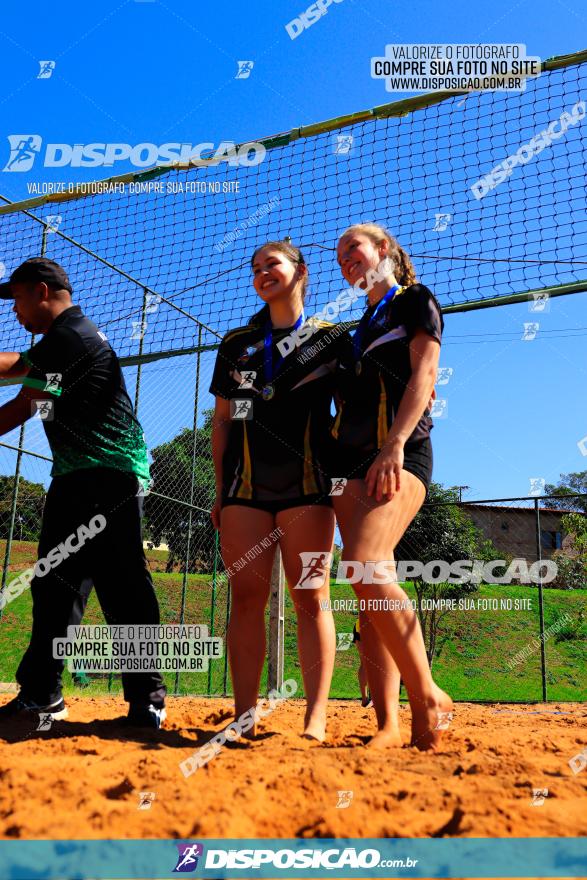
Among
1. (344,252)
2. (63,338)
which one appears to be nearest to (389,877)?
(344,252)

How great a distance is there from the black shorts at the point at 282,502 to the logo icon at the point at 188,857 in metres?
1.70

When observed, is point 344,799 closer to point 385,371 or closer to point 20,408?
point 385,371

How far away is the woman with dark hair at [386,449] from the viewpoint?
2678 mm

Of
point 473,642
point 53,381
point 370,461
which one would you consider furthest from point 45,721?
point 473,642

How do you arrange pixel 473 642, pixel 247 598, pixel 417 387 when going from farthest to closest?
1. pixel 473 642
2. pixel 247 598
3. pixel 417 387

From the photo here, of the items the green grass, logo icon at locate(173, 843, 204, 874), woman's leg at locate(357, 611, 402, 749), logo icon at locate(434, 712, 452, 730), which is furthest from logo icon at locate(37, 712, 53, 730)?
the green grass

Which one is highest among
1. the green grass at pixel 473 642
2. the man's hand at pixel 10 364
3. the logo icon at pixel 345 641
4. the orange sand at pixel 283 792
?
the man's hand at pixel 10 364

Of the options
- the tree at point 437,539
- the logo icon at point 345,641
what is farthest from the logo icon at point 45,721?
the tree at point 437,539

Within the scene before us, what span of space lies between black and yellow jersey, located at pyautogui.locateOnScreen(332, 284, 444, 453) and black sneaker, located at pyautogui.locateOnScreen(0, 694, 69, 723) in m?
1.93

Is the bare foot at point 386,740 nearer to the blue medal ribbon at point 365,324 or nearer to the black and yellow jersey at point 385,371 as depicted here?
the black and yellow jersey at point 385,371

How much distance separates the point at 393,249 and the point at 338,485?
1227mm

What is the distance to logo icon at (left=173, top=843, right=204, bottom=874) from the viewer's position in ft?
4.94

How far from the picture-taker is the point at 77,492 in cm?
341

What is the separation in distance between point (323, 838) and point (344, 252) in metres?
2.46
